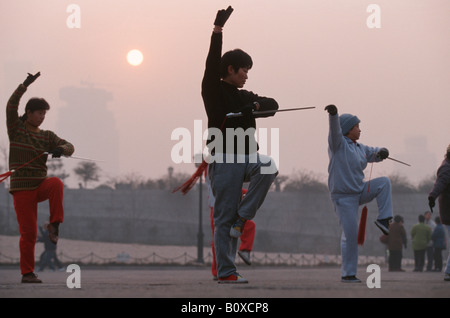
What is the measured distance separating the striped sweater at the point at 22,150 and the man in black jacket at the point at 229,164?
215 centimetres

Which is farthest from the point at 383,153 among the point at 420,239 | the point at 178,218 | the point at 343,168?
the point at 178,218

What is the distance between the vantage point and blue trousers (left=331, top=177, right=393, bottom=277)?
7766 mm

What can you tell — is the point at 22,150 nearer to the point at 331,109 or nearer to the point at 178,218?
the point at 331,109

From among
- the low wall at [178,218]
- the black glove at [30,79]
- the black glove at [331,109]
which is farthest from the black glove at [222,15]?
the low wall at [178,218]

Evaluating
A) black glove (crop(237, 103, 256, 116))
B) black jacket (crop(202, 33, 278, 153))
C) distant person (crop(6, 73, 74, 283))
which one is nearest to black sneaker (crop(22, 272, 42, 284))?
distant person (crop(6, 73, 74, 283))

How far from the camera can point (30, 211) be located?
794 cm

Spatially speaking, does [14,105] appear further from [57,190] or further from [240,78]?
[240,78]

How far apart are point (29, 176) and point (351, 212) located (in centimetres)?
315

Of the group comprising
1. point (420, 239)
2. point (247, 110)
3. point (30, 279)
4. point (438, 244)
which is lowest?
point (438, 244)

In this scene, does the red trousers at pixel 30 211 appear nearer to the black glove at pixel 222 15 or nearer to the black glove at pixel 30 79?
the black glove at pixel 30 79

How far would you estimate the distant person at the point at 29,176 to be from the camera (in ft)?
25.9

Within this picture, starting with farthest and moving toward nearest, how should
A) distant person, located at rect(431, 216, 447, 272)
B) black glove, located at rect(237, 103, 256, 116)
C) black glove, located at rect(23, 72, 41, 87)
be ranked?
distant person, located at rect(431, 216, 447, 272), black glove, located at rect(23, 72, 41, 87), black glove, located at rect(237, 103, 256, 116)

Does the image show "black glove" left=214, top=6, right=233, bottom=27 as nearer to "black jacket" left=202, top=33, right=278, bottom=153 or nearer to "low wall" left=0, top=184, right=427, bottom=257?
"black jacket" left=202, top=33, right=278, bottom=153
